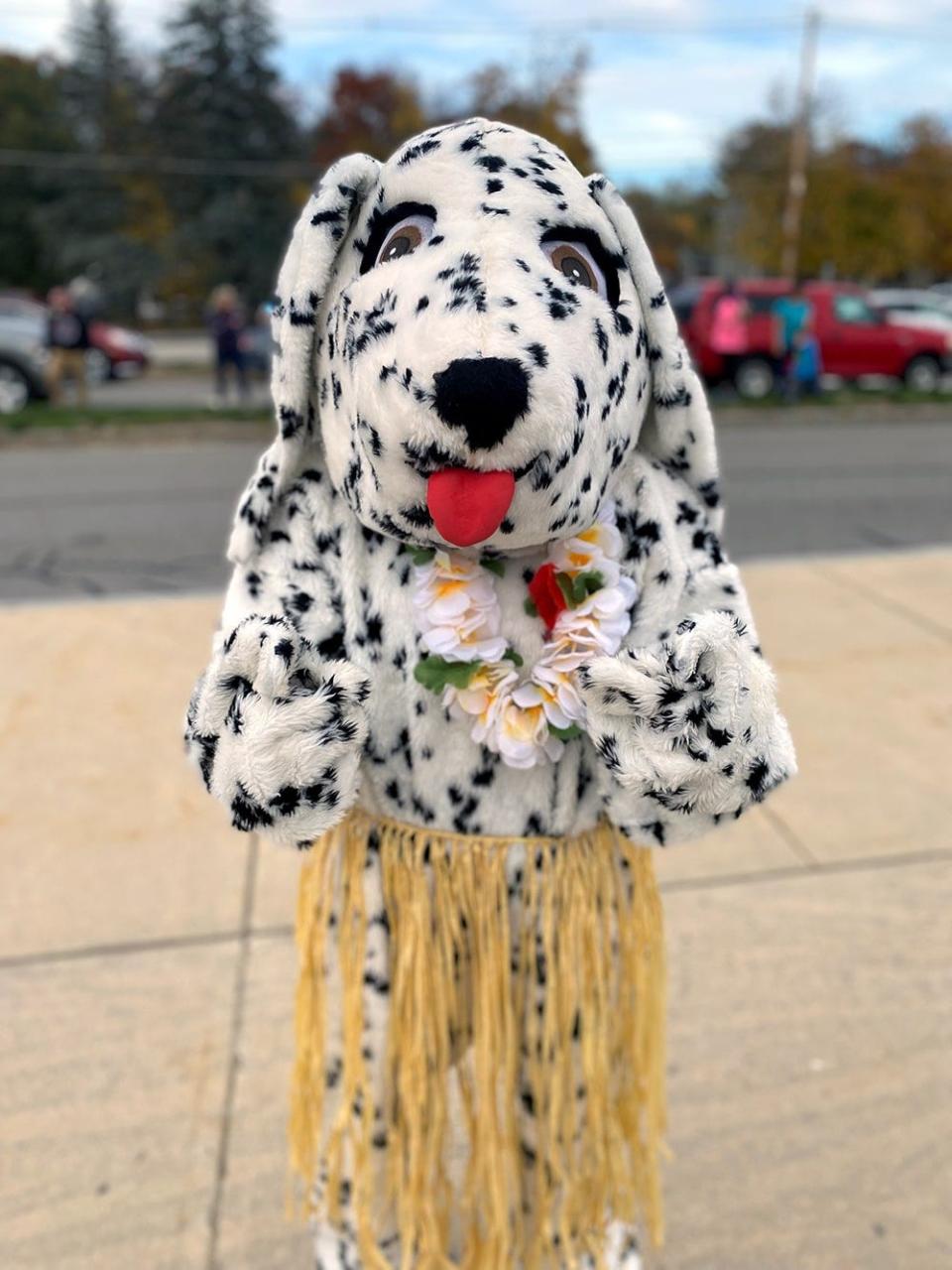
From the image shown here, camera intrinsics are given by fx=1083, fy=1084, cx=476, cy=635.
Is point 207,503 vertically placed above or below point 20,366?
below

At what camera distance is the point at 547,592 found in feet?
4.52

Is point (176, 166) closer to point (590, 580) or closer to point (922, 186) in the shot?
point (922, 186)

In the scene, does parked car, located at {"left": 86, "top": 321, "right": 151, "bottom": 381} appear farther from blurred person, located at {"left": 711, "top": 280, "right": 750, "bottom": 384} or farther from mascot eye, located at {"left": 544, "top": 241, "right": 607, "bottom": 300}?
mascot eye, located at {"left": 544, "top": 241, "right": 607, "bottom": 300}

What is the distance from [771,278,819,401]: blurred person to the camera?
1217 centimetres

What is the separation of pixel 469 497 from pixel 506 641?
0.28 m

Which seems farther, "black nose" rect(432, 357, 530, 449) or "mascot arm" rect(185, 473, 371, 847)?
"mascot arm" rect(185, 473, 371, 847)

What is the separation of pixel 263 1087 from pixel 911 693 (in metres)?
2.76

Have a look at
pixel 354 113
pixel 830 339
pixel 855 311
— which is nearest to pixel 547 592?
pixel 830 339

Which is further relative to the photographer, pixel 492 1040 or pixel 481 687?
pixel 492 1040

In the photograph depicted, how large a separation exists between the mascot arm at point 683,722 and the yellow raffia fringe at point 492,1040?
19 centimetres

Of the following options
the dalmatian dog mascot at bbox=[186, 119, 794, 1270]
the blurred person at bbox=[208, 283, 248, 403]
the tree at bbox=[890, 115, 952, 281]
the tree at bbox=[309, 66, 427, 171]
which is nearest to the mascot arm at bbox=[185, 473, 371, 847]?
the dalmatian dog mascot at bbox=[186, 119, 794, 1270]

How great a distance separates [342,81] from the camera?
31.3 metres

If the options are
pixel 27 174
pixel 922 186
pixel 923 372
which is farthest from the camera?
pixel 27 174

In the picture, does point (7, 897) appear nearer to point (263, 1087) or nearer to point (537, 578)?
point (263, 1087)
